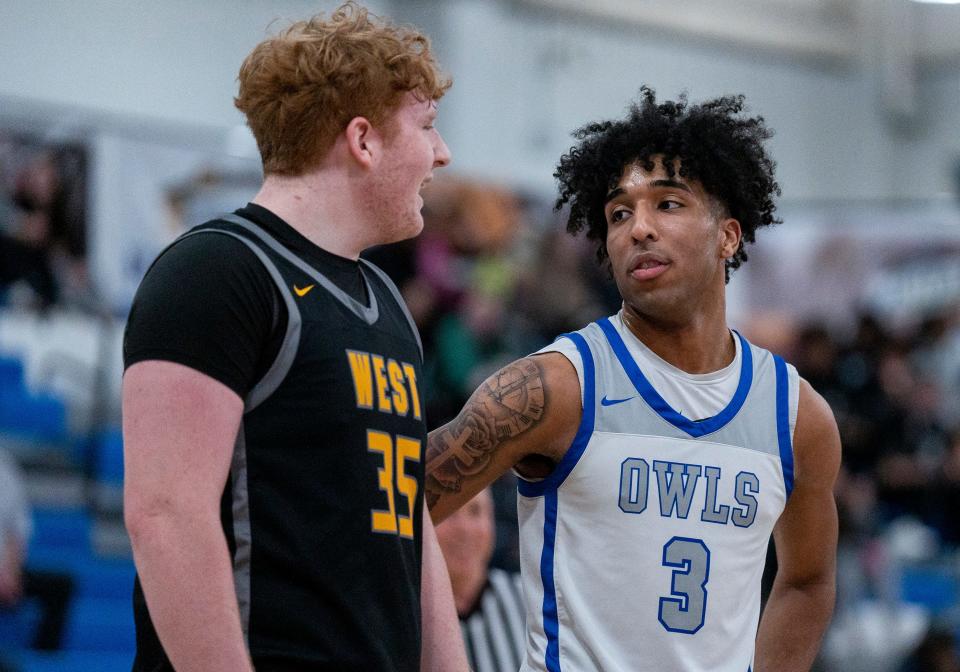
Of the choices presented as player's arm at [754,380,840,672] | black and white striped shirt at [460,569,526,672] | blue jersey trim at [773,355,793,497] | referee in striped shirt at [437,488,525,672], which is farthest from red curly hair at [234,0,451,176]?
black and white striped shirt at [460,569,526,672]

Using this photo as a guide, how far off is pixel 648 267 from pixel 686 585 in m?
0.80

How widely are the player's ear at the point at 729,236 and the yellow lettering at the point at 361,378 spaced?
147 centimetres

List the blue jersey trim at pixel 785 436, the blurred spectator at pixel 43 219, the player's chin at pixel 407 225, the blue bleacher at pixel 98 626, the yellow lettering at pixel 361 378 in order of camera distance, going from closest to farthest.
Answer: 1. the yellow lettering at pixel 361 378
2. the player's chin at pixel 407 225
3. the blue jersey trim at pixel 785 436
4. the blue bleacher at pixel 98 626
5. the blurred spectator at pixel 43 219

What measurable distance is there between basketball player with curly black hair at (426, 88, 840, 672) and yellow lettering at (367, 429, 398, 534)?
844 millimetres

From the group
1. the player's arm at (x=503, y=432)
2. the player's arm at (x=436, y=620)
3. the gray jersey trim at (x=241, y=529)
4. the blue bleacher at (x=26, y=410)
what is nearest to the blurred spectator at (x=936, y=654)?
the blue bleacher at (x=26, y=410)

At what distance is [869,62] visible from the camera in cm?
1545

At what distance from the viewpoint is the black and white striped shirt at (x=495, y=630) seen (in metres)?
4.49

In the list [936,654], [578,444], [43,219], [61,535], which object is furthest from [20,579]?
[936,654]

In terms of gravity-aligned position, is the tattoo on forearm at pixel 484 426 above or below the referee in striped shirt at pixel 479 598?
above

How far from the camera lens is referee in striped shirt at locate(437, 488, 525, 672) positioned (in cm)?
448

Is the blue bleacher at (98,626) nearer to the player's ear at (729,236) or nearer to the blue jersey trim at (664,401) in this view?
the blue jersey trim at (664,401)

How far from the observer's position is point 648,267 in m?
3.28

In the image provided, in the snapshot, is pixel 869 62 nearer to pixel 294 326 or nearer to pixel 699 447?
A: pixel 699 447

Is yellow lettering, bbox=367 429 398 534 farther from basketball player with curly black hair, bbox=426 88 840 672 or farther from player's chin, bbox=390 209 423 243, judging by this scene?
basketball player with curly black hair, bbox=426 88 840 672
